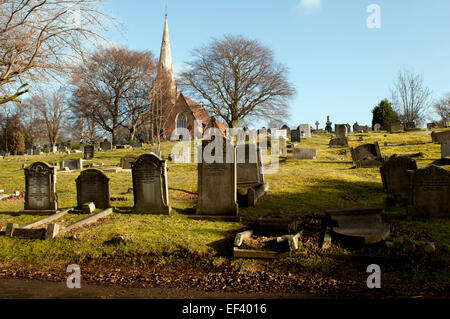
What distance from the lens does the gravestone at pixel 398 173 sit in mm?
10016

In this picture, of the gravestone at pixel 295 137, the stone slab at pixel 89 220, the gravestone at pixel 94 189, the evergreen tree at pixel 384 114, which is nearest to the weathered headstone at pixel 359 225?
the stone slab at pixel 89 220

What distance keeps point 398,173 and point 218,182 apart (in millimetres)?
5944

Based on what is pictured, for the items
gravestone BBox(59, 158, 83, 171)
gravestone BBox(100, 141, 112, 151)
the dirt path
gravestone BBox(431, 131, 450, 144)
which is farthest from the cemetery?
gravestone BBox(100, 141, 112, 151)

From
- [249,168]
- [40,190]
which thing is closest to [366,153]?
[249,168]

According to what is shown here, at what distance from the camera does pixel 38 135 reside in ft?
211

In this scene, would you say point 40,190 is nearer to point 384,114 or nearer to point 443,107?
point 384,114

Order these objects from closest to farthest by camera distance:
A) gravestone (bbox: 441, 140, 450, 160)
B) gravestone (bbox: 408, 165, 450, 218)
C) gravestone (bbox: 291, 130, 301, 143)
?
gravestone (bbox: 408, 165, 450, 218) < gravestone (bbox: 441, 140, 450, 160) < gravestone (bbox: 291, 130, 301, 143)

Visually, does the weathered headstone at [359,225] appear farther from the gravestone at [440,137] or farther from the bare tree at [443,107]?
the bare tree at [443,107]

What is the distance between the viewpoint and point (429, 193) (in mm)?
7254

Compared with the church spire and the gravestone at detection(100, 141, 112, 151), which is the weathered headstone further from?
the church spire

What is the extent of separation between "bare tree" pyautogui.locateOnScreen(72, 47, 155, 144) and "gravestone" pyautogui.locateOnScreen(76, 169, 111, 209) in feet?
113

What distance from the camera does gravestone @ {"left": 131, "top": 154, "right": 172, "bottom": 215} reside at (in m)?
8.56

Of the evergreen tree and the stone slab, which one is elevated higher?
the evergreen tree

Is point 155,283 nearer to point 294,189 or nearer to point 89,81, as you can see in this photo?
point 294,189
